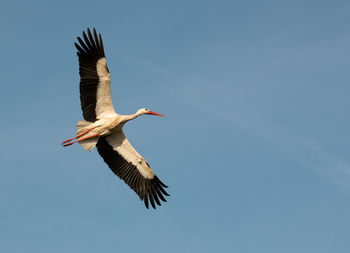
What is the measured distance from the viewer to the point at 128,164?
23.7 m

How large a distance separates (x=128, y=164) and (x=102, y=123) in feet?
6.88

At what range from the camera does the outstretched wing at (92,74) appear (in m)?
22.3

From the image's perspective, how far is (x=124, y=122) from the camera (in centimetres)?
2297

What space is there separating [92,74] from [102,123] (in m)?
1.70

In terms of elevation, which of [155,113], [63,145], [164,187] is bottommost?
[63,145]

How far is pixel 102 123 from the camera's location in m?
22.5

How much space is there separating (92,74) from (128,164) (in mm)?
3599

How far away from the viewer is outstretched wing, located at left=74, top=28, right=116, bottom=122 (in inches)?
880

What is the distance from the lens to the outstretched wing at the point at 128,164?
922 inches

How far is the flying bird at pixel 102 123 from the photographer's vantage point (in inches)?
881

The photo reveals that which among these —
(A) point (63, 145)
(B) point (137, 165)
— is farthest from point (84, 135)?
(B) point (137, 165)

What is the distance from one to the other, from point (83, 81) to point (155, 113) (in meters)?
3.26

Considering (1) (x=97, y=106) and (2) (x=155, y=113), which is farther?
(2) (x=155, y=113)

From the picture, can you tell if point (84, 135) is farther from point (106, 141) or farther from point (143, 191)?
point (143, 191)
